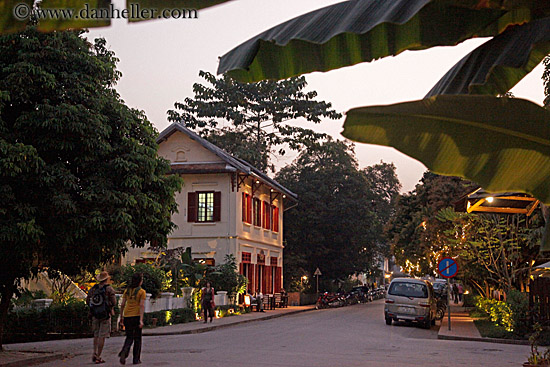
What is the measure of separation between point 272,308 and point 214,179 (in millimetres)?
9256

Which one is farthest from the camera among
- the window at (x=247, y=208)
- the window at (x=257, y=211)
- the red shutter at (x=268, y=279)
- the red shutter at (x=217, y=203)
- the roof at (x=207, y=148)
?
the red shutter at (x=268, y=279)

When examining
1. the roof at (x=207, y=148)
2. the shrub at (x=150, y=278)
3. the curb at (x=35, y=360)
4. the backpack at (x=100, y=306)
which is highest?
the roof at (x=207, y=148)

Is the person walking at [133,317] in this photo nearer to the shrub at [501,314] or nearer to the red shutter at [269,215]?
the shrub at [501,314]

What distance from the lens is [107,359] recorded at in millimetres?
15125

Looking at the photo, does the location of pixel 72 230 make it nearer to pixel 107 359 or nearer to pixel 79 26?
pixel 107 359

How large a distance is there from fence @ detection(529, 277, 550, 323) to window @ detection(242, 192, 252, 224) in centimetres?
2066

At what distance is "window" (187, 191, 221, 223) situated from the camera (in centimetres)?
3898

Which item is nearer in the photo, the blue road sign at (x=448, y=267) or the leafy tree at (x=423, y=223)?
the blue road sign at (x=448, y=267)

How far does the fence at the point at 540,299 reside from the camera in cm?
2012

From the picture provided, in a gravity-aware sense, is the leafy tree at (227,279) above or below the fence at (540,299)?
above

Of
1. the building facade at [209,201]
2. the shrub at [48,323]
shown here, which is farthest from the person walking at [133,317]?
the building facade at [209,201]

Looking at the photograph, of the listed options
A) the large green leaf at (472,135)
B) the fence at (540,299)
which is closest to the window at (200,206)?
the fence at (540,299)

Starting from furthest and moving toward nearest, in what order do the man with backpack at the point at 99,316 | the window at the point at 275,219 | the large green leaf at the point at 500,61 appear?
the window at the point at 275,219 → the man with backpack at the point at 99,316 → the large green leaf at the point at 500,61

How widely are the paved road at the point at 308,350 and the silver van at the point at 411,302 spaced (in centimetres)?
369
